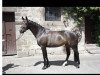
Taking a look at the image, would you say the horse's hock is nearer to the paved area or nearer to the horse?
the paved area

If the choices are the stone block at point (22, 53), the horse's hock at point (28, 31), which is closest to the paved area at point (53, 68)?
the stone block at point (22, 53)

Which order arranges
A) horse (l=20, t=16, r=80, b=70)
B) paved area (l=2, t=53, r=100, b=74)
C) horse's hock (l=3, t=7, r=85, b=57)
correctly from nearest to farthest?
paved area (l=2, t=53, r=100, b=74) → horse (l=20, t=16, r=80, b=70) → horse's hock (l=3, t=7, r=85, b=57)

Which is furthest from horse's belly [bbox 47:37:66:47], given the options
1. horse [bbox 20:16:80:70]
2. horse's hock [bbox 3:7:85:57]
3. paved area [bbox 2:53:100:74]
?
horse's hock [bbox 3:7:85:57]

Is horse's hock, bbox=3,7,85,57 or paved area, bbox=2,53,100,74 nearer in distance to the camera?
paved area, bbox=2,53,100,74

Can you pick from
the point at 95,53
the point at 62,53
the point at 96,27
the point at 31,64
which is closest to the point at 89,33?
the point at 96,27

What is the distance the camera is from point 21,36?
885cm

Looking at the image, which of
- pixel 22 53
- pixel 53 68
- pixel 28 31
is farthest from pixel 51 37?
pixel 22 53

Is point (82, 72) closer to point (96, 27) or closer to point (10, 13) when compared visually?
point (96, 27)

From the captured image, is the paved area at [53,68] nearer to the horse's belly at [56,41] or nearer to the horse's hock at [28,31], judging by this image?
the horse's belly at [56,41]

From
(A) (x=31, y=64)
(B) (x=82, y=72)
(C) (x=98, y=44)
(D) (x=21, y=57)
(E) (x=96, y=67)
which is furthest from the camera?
(C) (x=98, y=44)

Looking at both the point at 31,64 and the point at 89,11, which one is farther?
the point at 89,11

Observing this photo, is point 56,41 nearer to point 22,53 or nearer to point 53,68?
point 53,68

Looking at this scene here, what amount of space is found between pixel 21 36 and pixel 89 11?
11.4ft

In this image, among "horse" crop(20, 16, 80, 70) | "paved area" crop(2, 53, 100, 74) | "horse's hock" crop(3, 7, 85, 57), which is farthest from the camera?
"horse's hock" crop(3, 7, 85, 57)
